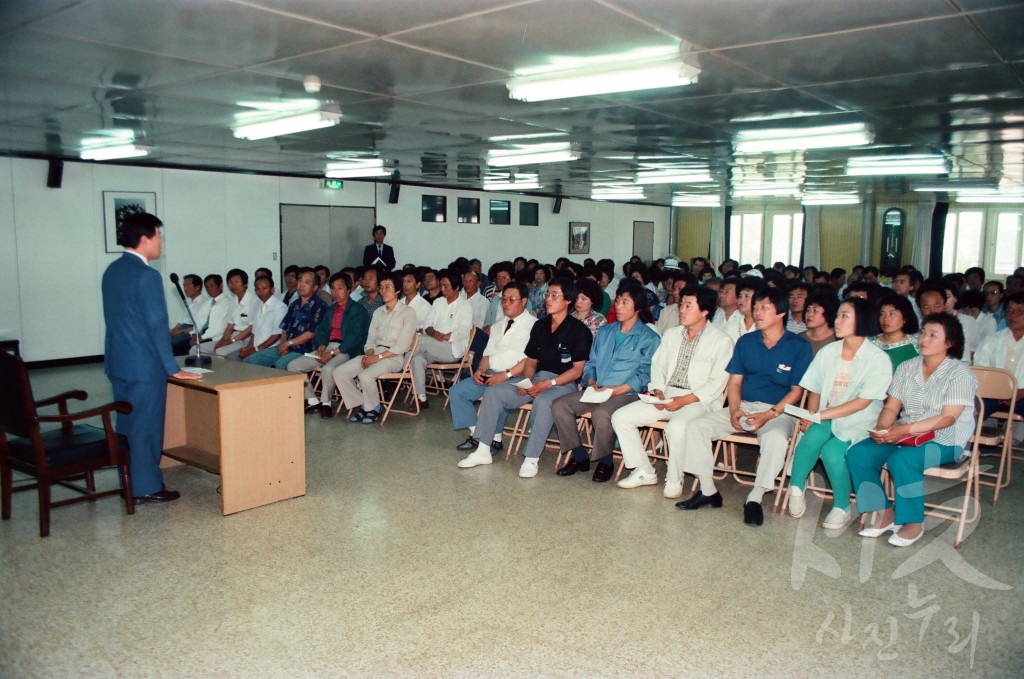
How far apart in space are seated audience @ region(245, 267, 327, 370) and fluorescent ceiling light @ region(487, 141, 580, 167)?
2826mm

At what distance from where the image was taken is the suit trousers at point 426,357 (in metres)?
7.22

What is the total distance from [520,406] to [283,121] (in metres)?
3.36

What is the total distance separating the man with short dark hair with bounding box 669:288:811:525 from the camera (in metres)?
4.74

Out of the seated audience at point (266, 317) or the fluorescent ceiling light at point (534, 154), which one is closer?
the seated audience at point (266, 317)

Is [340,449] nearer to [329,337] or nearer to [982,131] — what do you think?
[329,337]

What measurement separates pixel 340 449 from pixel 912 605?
4175mm

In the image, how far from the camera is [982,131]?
6.81 metres

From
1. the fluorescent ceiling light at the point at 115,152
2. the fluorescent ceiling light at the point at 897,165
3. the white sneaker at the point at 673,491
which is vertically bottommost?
the white sneaker at the point at 673,491

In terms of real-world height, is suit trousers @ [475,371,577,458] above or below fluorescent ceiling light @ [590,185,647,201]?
below

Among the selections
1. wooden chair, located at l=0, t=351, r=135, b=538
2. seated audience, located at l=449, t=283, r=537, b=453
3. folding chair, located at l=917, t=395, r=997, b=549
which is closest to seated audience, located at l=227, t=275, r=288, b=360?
seated audience, located at l=449, t=283, r=537, b=453

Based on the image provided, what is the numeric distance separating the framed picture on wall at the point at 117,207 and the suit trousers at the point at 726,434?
28.4 ft

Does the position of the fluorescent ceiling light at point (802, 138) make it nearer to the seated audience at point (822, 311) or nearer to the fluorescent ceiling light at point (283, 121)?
the seated audience at point (822, 311)

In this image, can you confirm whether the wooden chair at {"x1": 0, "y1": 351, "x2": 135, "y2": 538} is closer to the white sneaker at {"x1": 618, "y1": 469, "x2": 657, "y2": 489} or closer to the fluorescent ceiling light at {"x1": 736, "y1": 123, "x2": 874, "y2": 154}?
the white sneaker at {"x1": 618, "y1": 469, "x2": 657, "y2": 489}

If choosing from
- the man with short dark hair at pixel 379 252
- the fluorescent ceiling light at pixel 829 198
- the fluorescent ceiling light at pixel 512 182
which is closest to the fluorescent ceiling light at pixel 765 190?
the fluorescent ceiling light at pixel 829 198
